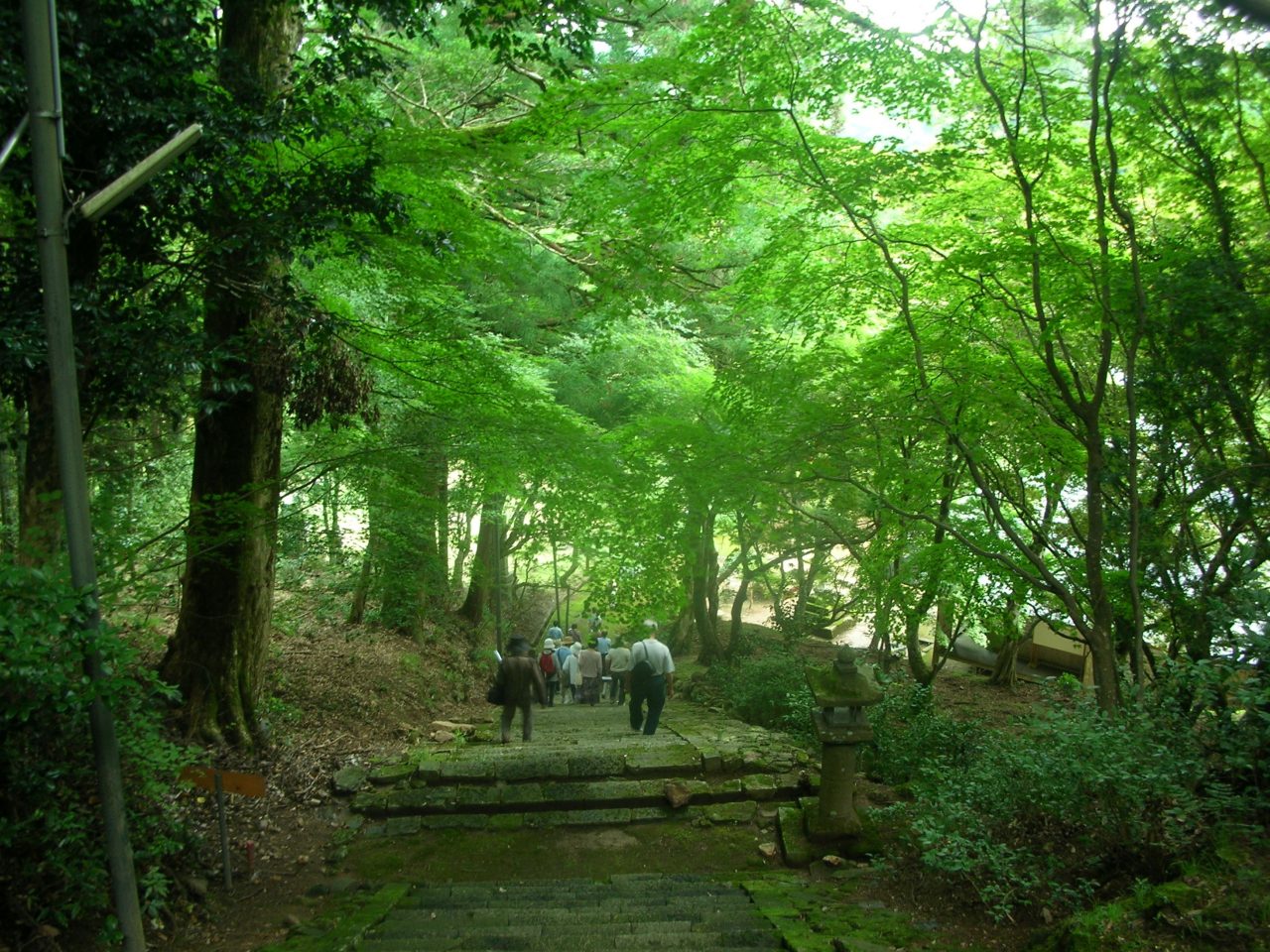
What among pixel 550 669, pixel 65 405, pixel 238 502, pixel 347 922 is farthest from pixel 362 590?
pixel 65 405

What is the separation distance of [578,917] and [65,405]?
425 centimetres

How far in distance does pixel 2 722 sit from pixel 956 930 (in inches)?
206

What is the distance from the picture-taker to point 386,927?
5.69 m

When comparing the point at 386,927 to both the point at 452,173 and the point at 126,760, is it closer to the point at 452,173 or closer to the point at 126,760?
the point at 126,760

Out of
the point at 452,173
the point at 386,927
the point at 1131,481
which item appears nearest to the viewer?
the point at 386,927

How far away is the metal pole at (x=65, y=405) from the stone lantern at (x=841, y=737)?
512 centimetres

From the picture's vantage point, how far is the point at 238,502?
268 inches

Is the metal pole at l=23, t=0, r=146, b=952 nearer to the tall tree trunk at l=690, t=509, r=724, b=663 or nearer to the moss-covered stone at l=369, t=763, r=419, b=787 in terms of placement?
the moss-covered stone at l=369, t=763, r=419, b=787

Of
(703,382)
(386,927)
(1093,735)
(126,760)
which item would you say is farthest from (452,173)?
(703,382)

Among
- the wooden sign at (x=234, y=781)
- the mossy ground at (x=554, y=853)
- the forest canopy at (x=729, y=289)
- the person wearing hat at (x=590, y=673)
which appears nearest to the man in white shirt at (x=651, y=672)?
the forest canopy at (x=729, y=289)

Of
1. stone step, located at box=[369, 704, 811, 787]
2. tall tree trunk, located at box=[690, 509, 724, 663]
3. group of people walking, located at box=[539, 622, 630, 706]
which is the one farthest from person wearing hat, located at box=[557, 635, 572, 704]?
stone step, located at box=[369, 704, 811, 787]

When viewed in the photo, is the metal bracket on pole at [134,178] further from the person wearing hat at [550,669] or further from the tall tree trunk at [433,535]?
the person wearing hat at [550,669]

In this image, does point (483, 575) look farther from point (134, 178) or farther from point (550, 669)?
point (134, 178)

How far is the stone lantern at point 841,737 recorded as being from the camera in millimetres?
7234
